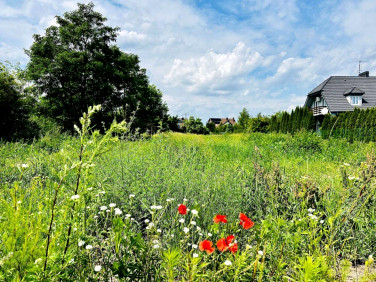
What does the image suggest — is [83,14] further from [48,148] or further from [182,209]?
[182,209]

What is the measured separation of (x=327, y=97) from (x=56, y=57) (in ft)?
85.9

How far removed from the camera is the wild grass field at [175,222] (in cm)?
130

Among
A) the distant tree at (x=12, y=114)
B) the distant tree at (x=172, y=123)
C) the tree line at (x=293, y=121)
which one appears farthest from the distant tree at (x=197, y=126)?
the distant tree at (x=12, y=114)

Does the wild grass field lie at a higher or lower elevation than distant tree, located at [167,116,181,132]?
lower

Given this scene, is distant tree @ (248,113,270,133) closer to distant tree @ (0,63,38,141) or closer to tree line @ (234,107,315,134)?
tree line @ (234,107,315,134)

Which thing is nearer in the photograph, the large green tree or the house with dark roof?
the large green tree

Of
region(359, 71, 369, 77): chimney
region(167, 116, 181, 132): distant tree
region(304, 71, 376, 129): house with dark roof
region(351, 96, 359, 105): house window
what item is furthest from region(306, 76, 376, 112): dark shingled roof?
region(167, 116, 181, 132): distant tree

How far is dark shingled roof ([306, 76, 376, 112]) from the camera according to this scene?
85.0ft

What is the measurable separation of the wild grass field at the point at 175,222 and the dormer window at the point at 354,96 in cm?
2758

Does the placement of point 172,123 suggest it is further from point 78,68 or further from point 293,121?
point 293,121

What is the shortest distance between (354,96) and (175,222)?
30.2m

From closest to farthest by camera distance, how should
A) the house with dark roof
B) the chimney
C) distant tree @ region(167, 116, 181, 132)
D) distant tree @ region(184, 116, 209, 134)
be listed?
1. the house with dark roof
2. the chimney
3. distant tree @ region(167, 116, 181, 132)
4. distant tree @ region(184, 116, 209, 134)

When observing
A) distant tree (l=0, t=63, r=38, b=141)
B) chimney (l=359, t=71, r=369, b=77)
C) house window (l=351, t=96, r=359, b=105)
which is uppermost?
chimney (l=359, t=71, r=369, b=77)

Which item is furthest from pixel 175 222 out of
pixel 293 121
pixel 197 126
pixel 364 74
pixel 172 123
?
pixel 197 126
